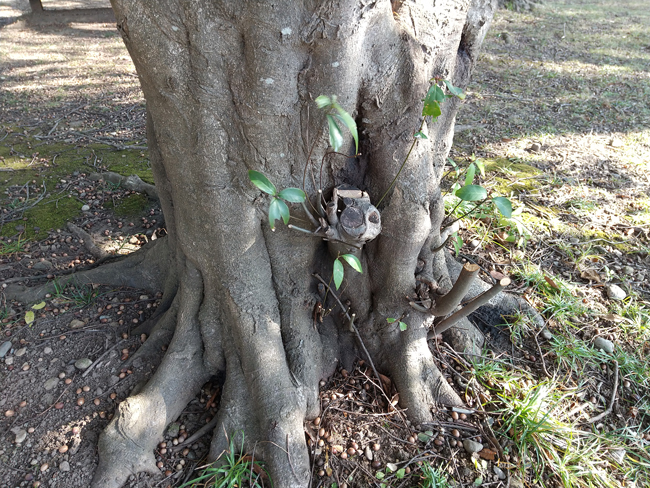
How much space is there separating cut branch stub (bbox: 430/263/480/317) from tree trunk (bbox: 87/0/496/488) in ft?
0.54

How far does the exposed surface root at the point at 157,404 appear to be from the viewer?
179 cm

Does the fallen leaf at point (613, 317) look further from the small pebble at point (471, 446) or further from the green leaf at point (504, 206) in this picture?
the green leaf at point (504, 206)

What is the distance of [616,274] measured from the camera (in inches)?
116

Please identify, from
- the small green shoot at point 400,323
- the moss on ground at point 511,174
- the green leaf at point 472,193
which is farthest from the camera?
the moss on ground at point 511,174

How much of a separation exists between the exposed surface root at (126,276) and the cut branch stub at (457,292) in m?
1.62

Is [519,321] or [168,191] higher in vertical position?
[168,191]

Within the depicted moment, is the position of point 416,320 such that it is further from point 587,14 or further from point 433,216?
point 587,14

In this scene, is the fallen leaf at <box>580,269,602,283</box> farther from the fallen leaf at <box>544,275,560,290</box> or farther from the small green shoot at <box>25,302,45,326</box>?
the small green shoot at <box>25,302,45,326</box>

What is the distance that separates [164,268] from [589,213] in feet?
10.9

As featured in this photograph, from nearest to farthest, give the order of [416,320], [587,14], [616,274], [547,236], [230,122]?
[230,122]
[416,320]
[616,274]
[547,236]
[587,14]

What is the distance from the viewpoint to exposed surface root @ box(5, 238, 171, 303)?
2.56m

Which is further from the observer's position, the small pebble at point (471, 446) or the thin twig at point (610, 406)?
the thin twig at point (610, 406)

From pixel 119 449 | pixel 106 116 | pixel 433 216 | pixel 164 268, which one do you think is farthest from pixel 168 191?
pixel 106 116

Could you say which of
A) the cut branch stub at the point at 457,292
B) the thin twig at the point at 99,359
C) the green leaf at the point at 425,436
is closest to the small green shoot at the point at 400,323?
the cut branch stub at the point at 457,292
